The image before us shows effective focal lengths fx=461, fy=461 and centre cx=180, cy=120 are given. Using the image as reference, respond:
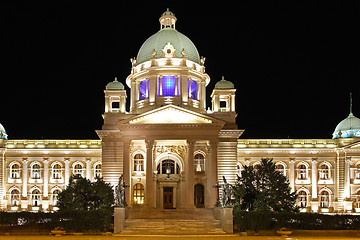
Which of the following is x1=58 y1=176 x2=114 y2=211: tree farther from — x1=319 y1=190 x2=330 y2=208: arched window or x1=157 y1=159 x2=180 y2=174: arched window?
x1=319 y1=190 x2=330 y2=208: arched window

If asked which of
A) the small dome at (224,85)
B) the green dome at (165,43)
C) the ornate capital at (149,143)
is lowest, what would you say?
the ornate capital at (149,143)

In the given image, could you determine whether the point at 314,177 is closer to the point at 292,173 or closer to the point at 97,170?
the point at 292,173

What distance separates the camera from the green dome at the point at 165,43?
6581 centimetres

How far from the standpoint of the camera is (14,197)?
6788 centimetres

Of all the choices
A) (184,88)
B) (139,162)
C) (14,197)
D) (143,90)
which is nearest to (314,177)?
(184,88)

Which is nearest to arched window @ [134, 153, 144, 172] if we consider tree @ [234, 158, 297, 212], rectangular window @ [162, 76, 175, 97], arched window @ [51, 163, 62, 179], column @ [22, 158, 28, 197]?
rectangular window @ [162, 76, 175, 97]

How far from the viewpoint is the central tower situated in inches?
2493

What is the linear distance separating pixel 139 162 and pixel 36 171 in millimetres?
17977

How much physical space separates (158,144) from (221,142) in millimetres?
8136

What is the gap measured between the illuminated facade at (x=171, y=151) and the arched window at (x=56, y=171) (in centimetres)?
15

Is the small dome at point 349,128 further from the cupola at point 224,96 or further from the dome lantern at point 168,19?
the dome lantern at point 168,19

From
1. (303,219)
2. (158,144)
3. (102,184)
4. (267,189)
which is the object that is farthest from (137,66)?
(303,219)

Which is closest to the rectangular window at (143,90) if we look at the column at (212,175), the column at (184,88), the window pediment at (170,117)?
the column at (184,88)

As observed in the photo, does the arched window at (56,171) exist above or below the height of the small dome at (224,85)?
below
